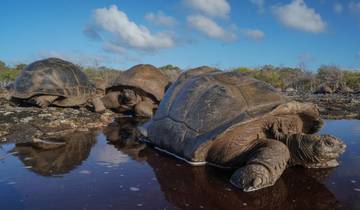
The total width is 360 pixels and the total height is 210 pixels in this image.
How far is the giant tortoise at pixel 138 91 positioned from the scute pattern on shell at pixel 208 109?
443 cm

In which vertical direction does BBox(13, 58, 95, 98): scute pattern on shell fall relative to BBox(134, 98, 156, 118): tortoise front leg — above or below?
above

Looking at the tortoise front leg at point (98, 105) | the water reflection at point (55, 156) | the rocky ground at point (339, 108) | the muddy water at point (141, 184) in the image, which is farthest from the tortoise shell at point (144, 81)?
the muddy water at point (141, 184)

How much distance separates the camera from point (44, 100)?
871 centimetres

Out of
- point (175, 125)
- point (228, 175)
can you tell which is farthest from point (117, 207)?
point (175, 125)

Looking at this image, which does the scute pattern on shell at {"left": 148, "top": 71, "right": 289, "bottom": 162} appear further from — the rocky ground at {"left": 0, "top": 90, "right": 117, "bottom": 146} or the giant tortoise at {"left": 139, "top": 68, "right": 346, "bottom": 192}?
the rocky ground at {"left": 0, "top": 90, "right": 117, "bottom": 146}

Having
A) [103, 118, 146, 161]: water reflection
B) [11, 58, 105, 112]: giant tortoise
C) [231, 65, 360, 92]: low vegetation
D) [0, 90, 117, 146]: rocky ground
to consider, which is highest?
[231, 65, 360, 92]: low vegetation

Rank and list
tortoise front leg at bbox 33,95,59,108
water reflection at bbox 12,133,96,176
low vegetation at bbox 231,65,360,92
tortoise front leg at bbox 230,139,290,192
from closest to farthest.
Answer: tortoise front leg at bbox 230,139,290,192 < water reflection at bbox 12,133,96,176 < tortoise front leg at bbox 33,95,59,108 < low vegetation at bbox 231,65,360,92

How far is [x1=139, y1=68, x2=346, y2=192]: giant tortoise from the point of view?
11.7 ft

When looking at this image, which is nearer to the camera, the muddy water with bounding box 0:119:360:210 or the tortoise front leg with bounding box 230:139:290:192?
the muddy water with bounding box 0:119:360:210

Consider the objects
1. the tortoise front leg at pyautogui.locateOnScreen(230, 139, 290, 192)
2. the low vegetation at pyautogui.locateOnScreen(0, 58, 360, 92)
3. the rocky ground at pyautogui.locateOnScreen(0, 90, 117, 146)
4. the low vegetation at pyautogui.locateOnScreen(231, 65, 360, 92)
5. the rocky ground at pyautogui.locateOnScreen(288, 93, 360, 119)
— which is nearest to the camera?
Answer: the tortoise front leg at pyautogui.locateOnScreen(230, 139, 290, 192)

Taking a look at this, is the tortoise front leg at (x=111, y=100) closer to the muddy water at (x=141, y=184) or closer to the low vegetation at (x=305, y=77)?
the muddy water at (x=141, y=184)

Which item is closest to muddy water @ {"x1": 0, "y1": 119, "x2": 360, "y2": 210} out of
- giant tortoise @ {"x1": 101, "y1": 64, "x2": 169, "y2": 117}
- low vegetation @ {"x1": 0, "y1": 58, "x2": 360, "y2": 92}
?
giant tortoise @ {"x1": 101, "y1": 64, "x2": 169, "y2": 117}

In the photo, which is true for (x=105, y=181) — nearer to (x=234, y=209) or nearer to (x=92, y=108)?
(x=234, y=209)

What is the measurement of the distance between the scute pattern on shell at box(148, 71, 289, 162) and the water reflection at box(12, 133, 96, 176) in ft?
3.59
